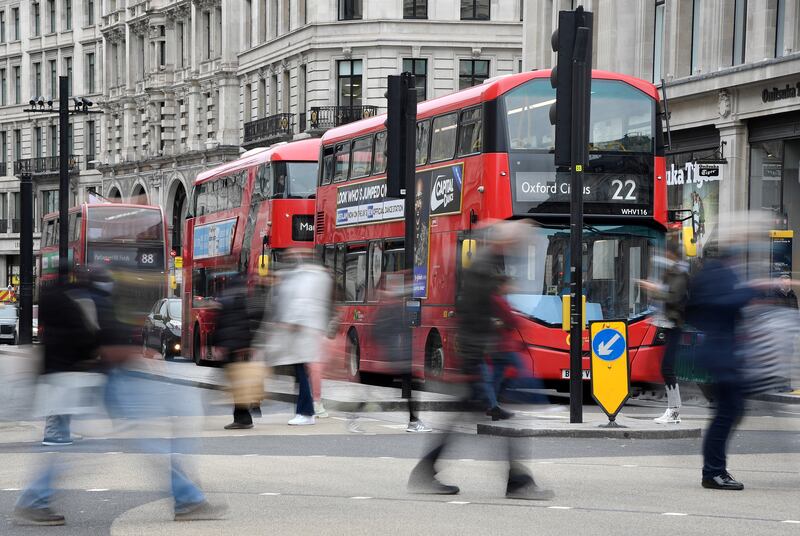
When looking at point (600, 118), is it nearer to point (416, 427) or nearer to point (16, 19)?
point (416, 427)

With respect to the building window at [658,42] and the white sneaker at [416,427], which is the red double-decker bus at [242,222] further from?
the white sneaker at [416,427]

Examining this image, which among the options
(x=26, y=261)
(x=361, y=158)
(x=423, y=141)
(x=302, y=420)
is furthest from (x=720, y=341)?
(x=26, y=261)

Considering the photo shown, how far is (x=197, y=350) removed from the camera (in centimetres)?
3372

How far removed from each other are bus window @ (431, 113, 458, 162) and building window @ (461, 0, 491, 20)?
115 ft

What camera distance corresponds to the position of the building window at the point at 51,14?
Result: 3415 inches

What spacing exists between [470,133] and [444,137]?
1041 mm

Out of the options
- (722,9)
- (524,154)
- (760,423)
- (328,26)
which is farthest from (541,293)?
(328,26)

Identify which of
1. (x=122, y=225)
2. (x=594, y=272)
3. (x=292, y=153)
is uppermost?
(x=292, y=153)

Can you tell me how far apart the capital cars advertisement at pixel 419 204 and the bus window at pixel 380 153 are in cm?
21

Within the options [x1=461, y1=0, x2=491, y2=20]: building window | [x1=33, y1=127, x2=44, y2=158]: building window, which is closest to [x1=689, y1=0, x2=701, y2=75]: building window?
[x1=461, y1=0, x2=491, y2=20]: building window

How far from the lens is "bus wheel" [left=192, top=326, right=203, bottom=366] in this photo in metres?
33.3

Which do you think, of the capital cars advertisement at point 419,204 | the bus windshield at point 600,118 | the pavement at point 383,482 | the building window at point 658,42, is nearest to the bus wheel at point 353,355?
the capital cars advertisement at point 419,204

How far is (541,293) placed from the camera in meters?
19.8

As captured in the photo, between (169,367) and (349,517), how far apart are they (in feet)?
65.1
